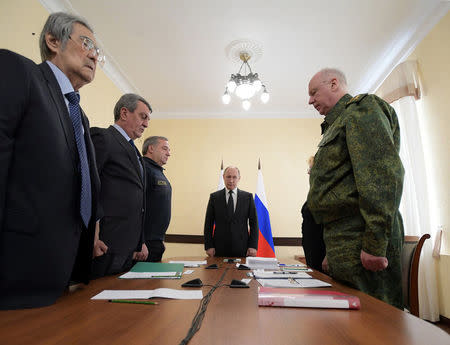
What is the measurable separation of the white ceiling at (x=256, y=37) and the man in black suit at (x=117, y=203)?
1.99 metres

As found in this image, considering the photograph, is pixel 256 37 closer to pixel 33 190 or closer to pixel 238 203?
pixel 238 203

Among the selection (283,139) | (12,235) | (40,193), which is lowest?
(12,235)

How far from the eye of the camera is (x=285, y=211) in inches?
183

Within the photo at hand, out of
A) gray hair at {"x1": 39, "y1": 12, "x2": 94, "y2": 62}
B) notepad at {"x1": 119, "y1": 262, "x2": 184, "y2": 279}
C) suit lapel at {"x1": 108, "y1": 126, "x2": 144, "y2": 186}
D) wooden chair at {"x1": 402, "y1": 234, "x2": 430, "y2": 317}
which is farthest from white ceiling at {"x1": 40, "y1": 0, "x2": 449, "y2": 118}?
notepad at {"x1": 119, "y1": 262, "x2": 184, "y2": 279}

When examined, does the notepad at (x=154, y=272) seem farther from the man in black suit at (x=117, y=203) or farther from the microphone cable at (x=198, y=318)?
the microphone cable at (x=198, y=318)

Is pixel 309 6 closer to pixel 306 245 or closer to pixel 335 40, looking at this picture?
pixel 335 40

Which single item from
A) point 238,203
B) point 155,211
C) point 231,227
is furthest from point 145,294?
point 238,203

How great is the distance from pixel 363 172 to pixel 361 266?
371 mm

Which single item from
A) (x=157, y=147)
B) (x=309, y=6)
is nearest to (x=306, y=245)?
(x=157, y=147)

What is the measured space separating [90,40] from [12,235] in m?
0.76

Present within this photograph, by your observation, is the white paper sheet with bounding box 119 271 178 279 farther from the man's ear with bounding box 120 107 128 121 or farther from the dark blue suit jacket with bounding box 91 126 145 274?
the man's ear with bounding box 120 107 128 121

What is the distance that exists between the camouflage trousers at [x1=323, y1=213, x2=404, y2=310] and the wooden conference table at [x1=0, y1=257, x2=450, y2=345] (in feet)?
1.05

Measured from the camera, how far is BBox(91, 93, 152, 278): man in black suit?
1.18 metres

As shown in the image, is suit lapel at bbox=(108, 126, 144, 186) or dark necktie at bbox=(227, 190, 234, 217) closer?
suit lapel at bbox=(108, 126, 144, 186)
